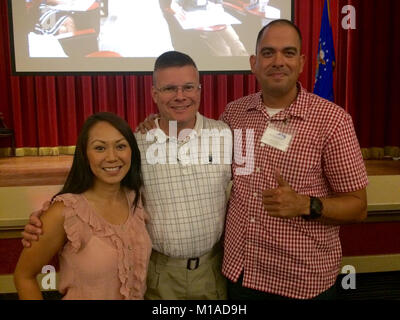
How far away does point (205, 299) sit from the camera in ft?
5.20

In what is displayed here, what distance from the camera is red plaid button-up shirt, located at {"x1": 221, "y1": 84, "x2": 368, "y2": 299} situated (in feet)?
4.66

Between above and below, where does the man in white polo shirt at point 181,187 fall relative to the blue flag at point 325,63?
below

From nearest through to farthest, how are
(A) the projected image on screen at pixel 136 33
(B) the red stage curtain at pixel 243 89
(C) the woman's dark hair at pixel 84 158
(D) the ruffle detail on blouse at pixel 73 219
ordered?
(D) the ruffle detail on blouse at pixel 73 219
(C) the woman's dark hair at pixel 84 158
(A) the projected image on screen at pixel 136 33
(B) the red stage curtain at pixel 243 89

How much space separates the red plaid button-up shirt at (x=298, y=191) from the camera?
142 cm

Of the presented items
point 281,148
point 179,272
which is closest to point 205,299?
point 179,272

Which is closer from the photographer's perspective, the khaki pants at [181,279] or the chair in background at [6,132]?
the khaki pants at [181,279]

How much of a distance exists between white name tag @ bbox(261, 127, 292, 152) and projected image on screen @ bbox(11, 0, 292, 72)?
3784mm

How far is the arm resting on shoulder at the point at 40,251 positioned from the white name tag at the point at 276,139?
748mm

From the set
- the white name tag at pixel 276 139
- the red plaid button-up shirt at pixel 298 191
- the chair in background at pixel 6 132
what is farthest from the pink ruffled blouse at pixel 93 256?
the chair in background at pixel 6 132

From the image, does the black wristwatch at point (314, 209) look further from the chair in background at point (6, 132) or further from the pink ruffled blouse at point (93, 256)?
the chair in background at point (6, 132)

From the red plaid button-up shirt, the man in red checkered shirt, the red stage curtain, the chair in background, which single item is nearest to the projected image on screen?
the red stage curtain
